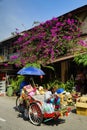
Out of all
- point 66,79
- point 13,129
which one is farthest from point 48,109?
point 66,79

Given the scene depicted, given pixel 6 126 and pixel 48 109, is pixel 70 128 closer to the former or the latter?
pixel 48 109

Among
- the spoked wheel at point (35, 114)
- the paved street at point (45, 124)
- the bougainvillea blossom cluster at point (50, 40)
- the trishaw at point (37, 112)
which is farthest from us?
the bougainvillea blossom cluster at point (50, 40)

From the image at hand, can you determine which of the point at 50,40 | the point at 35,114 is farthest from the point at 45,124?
the point at 50,40

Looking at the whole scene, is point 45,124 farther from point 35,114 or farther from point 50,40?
point 50,40

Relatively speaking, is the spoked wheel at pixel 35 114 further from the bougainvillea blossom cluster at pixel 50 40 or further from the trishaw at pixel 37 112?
the bougainvillea blossom cluster at pixel 50 40

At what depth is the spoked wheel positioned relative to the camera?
834cm

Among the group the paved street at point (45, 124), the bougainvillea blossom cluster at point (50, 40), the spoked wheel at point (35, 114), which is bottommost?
the paved street at point (45, 124)

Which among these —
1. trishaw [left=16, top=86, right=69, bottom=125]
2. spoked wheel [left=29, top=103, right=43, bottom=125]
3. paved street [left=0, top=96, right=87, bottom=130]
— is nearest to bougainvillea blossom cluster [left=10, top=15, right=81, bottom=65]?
paved street [left=0, top=96, right=87, bottom=130]

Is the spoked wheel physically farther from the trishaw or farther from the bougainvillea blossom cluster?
the bougainvillea blossom cluster

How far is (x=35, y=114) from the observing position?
8570 mm

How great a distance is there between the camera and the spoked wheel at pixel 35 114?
329 inches

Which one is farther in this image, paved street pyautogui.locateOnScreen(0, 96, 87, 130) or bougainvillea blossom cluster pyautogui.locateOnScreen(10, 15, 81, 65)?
bougainvillea blossom cluster pyautogui.locateOnScreen(10, 15, 81, 65)

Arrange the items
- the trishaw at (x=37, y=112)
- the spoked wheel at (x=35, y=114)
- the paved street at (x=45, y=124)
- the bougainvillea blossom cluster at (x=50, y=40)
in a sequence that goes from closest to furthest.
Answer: the paved street at (x=45, y=124) → the trishaw at (x=37, y=112) → the spoked wheel at (x=35, y=114) → the bougainvillea blossom cluster at (x=50, y=40)

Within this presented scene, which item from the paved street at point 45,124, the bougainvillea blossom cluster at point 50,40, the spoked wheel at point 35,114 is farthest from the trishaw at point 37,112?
the bougainvillea blossom cluster at point 50,40
